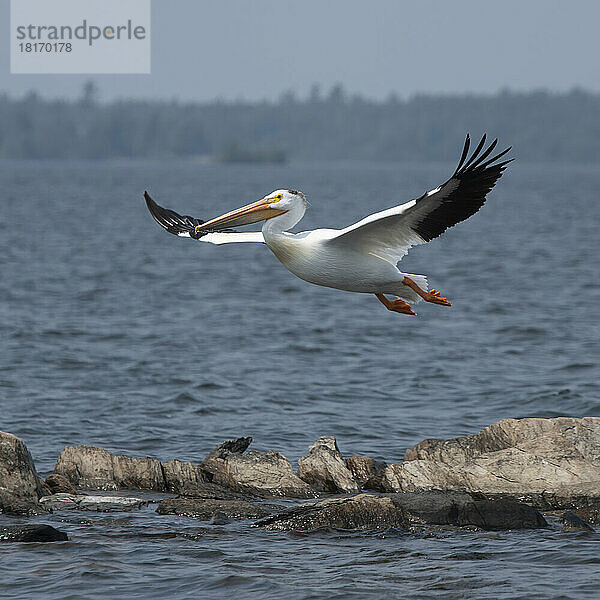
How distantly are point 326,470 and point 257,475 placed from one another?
0.89m

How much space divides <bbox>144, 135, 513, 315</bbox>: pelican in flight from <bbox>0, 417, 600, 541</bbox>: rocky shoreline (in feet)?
9.14

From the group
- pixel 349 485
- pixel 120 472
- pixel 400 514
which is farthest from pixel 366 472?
pixel 120 472

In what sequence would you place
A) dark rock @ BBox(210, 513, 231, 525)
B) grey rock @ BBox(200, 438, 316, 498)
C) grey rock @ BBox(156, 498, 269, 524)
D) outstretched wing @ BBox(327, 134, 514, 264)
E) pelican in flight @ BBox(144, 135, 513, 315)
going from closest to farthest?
outstretched wing @ BBox(327, 134, 514, 264) < pelican in flight @ BBox(144, 135, 513, 315) < dark rock @ BBox(210, 513, 231, 525) < grey rock @ BBox(156, 498, 269, 524) < grey rock @ BBox(200, 438, 316, 498)

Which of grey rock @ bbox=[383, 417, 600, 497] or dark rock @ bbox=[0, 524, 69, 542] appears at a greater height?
grey rock @ bbox=[383, 417, 600, 497]

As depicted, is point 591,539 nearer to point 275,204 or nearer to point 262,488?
point 262,488

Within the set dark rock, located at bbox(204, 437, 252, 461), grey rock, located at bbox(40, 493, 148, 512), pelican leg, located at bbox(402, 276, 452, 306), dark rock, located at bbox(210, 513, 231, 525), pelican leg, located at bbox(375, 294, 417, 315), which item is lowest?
dark rock, located at bbox(210, 513, 231, 525)

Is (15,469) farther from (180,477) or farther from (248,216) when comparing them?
(248,216)

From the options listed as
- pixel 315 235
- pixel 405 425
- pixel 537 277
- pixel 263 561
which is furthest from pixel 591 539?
pixel 537 277

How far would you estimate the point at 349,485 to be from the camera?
15.0 meters

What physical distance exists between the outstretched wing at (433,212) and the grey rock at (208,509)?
3.61 metres

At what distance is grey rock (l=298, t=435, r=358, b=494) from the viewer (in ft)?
49.3

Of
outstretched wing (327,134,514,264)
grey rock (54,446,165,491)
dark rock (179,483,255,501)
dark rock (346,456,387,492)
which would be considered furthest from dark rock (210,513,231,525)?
outstretched wing (327,134,514,264)

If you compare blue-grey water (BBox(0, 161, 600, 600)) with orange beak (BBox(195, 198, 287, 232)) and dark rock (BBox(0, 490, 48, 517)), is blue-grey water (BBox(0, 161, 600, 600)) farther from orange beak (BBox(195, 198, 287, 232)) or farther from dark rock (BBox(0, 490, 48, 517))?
orange beak (BBox(195, 198, 287, 232))

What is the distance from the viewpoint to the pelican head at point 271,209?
12.0 m
